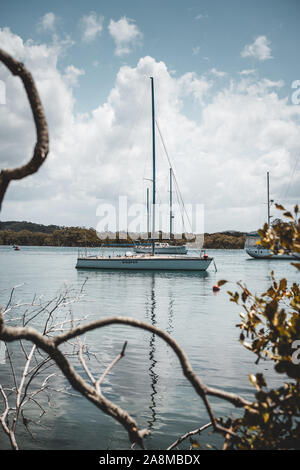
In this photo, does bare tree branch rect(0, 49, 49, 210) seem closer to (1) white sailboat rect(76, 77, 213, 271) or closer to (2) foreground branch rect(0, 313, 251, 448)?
(2) foreground branch rect(0, 313, 251, 448)

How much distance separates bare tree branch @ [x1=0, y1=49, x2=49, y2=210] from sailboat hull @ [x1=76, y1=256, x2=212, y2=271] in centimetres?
3897

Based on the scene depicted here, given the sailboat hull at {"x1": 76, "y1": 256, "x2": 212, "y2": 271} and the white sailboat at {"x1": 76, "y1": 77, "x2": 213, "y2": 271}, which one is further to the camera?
the sailboat hull at {"x1": 76, "y1": 256, "x2": 212, "y2": 271}

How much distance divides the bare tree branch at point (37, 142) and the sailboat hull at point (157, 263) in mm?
38973

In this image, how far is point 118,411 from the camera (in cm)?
197

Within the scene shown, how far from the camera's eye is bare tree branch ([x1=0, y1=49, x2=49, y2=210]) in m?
1.62

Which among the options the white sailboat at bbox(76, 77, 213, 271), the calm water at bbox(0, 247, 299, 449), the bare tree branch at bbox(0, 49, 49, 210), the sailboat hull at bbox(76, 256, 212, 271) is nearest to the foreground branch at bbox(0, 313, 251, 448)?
the bare tree branch at bbox(0, 49, 49, 210)

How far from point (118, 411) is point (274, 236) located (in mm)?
1737

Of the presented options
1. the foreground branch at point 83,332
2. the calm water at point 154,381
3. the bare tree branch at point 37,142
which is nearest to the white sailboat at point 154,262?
the calm water at point 154,381

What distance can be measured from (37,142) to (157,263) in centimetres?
3971

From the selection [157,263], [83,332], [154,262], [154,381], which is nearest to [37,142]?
[83,332]

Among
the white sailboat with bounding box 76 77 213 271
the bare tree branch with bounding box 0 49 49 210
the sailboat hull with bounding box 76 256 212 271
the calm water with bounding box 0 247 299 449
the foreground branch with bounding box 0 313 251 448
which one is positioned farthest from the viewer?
the sailboat hull with bounding box 76 256 212 271

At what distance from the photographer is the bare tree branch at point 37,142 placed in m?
1.62

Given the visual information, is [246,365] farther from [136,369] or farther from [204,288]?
[204,288]

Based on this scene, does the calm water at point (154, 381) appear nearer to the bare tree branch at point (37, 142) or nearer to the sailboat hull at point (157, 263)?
the bare tree branch at point (37, 142)
